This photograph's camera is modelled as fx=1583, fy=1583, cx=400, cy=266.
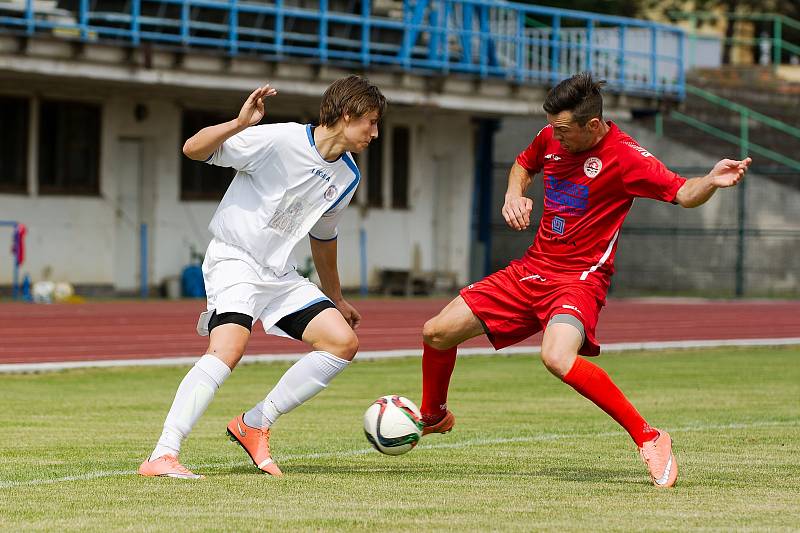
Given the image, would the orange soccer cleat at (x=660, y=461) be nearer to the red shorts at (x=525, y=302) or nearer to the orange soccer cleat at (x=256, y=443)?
the red shorts at (x=525, y=302)

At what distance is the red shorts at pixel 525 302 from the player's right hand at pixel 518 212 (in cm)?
28

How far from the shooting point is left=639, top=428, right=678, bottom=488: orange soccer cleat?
24.2ft

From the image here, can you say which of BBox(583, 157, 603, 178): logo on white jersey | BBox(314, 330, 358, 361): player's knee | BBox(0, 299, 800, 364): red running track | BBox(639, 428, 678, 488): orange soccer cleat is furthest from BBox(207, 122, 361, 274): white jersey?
BBox(0, 299, 800, 364): red running track

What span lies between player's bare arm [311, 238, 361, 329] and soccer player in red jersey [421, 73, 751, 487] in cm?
42

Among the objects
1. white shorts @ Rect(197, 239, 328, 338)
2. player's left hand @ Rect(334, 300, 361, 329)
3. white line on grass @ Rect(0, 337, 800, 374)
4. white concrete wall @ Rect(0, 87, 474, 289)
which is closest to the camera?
white shorts @ Rect(197, 239, 328, 338)

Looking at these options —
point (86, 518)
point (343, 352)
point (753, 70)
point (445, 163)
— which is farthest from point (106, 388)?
point (753, 70)

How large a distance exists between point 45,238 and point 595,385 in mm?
20743

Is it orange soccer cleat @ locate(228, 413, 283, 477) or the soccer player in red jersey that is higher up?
the soccer player in red jersey

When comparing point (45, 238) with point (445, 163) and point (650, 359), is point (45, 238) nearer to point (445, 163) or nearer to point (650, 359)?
point (445, 163)

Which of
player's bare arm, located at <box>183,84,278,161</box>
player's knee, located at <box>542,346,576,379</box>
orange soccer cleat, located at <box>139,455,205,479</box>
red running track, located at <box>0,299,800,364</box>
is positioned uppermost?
player's bare arm, located at <box>183,84,278,161</box>

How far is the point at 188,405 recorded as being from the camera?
7391 mm

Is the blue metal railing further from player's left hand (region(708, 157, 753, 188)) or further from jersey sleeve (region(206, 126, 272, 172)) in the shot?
player's left hand (region(708, 157, 753, 188))

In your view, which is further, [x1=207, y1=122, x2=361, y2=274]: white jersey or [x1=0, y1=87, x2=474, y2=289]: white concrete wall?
[x1=0, y1=87, x2=474, y2=289]: white concrete wall

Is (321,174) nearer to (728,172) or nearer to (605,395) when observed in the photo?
(605,395)
